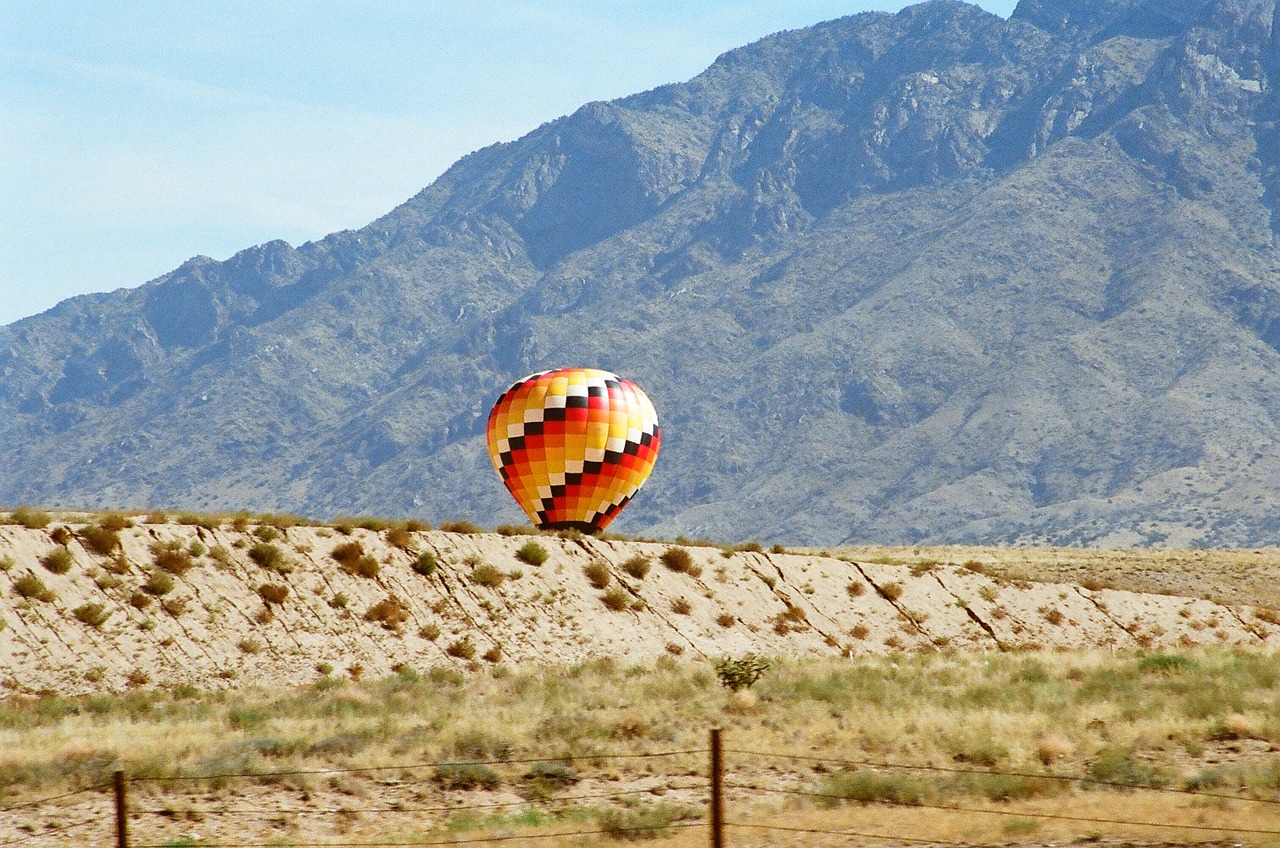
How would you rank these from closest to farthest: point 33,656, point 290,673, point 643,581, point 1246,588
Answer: point 33,656
point 290,673
point 643,581
point 1246,588

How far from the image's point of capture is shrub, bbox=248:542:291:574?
1604 inches

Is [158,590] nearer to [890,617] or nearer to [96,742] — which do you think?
[96,742]

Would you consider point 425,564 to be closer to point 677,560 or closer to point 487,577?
point 487,577

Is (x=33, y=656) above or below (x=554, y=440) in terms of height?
below

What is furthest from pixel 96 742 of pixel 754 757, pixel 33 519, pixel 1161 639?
pixel 1161 639

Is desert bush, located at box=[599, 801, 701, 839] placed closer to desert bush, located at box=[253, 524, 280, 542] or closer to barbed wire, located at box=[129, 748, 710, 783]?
barbed wire, located at box=[129, 748, 710, 783]

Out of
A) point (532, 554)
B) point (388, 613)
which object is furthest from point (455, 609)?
point (532, 554)

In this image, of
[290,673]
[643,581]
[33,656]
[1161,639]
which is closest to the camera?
[33,656]

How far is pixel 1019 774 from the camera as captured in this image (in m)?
23.7

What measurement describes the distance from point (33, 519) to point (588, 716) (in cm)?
1713

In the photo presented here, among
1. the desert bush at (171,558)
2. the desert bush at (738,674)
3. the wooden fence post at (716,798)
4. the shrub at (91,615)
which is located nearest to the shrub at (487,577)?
the desert bush at (171,558)

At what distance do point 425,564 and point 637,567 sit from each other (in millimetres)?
7501

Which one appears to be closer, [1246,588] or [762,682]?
[762,682]

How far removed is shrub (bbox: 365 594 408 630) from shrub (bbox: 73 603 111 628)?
23.5 ft
